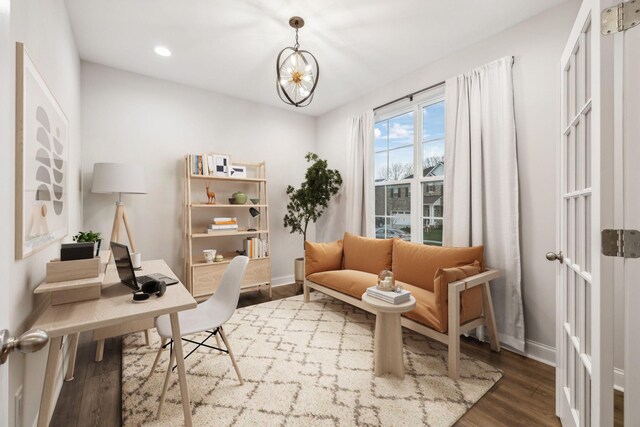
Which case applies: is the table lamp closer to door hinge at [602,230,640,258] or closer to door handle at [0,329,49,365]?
door handle at [0,329,49,365]

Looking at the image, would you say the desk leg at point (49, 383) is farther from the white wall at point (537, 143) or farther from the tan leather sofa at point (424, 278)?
the white wall at point (537, 143)

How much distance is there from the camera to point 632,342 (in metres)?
0.88

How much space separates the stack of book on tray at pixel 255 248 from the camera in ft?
12.2

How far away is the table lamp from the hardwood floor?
121cm

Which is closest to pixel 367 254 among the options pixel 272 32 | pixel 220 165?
pixel 220 165

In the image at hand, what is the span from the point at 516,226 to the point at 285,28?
257cm

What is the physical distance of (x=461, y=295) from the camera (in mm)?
2086

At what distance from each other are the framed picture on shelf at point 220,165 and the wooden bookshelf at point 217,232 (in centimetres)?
9

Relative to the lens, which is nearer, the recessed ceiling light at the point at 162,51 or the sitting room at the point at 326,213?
the sitting room at the point at 326,213

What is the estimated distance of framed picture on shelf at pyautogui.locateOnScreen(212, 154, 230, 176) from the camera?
3.54 m

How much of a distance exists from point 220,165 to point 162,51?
129 cm

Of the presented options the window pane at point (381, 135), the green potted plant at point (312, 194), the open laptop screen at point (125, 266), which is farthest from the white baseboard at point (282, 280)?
the open laptop screen at point (125, 266)

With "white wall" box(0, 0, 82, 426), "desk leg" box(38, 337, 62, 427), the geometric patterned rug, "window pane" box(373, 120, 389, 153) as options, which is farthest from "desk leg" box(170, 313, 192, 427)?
"window pane" box(373, 120, 389, 153)

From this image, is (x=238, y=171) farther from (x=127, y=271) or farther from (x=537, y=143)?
(x=537, y=143)
